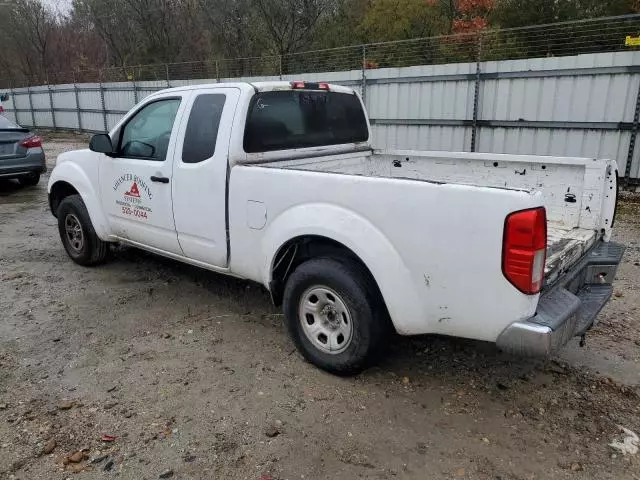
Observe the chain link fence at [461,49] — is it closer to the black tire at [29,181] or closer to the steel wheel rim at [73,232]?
the black tire at [29,181]

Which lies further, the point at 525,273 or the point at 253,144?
the point at 253,144

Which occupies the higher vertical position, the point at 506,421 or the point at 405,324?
the point at 405,324

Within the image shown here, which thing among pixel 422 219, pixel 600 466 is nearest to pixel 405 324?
pixel 422 219

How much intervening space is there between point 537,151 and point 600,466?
760 cm

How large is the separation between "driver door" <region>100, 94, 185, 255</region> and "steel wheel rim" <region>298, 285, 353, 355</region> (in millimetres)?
1446

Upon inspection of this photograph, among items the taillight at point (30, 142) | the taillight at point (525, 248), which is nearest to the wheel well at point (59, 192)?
the taillight at point (525, 248)

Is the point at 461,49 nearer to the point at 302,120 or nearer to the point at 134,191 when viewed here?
the point at 302,120

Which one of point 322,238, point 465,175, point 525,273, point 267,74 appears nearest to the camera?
point 525,273

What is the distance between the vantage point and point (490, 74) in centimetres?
950

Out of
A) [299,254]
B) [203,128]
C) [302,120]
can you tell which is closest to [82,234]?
[203,128]

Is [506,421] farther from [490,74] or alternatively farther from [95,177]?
[490,74]

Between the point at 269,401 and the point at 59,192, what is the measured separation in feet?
13.0

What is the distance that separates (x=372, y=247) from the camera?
2959 millimetres

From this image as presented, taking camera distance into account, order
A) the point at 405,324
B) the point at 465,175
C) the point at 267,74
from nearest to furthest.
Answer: the point at 405,324
the point at 465,175
the point at 267,74
